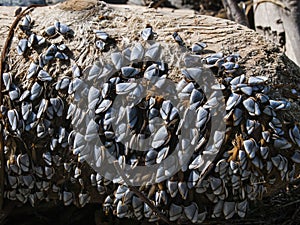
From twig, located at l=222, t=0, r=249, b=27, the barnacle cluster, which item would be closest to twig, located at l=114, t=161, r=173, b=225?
the barnacle cluster

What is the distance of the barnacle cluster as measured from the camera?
5.69 ft

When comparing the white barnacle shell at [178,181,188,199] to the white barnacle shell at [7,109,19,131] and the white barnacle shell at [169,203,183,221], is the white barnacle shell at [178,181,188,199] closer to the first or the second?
the white barnacle shell at [169,203,183,221]

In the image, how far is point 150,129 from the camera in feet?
5.72

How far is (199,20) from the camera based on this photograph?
1.94 meters

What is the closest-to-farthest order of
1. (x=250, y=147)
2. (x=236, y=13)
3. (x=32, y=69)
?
(x=250, y=147) → (x=32, y=69) → (x=236, y=13)

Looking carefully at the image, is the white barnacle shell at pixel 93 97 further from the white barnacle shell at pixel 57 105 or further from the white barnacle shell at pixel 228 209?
the white barnacle shell at pixel 228 209

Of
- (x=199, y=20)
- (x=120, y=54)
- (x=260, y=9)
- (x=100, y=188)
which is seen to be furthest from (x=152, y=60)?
(x=260, y=9)

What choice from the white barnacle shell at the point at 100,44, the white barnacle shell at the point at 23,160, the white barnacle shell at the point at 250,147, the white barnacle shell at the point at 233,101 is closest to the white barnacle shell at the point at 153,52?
the white barnacle shell at the point at 100,44

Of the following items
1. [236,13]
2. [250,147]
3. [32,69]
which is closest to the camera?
[250,147]

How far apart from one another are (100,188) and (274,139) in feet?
1.65

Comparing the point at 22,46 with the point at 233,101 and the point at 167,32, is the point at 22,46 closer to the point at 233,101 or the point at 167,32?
the point at 167,32

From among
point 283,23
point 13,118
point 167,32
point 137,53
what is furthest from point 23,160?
point 283,23

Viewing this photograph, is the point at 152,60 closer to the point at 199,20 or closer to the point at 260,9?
the point at 199,20

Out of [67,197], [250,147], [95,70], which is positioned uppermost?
[95,70]
